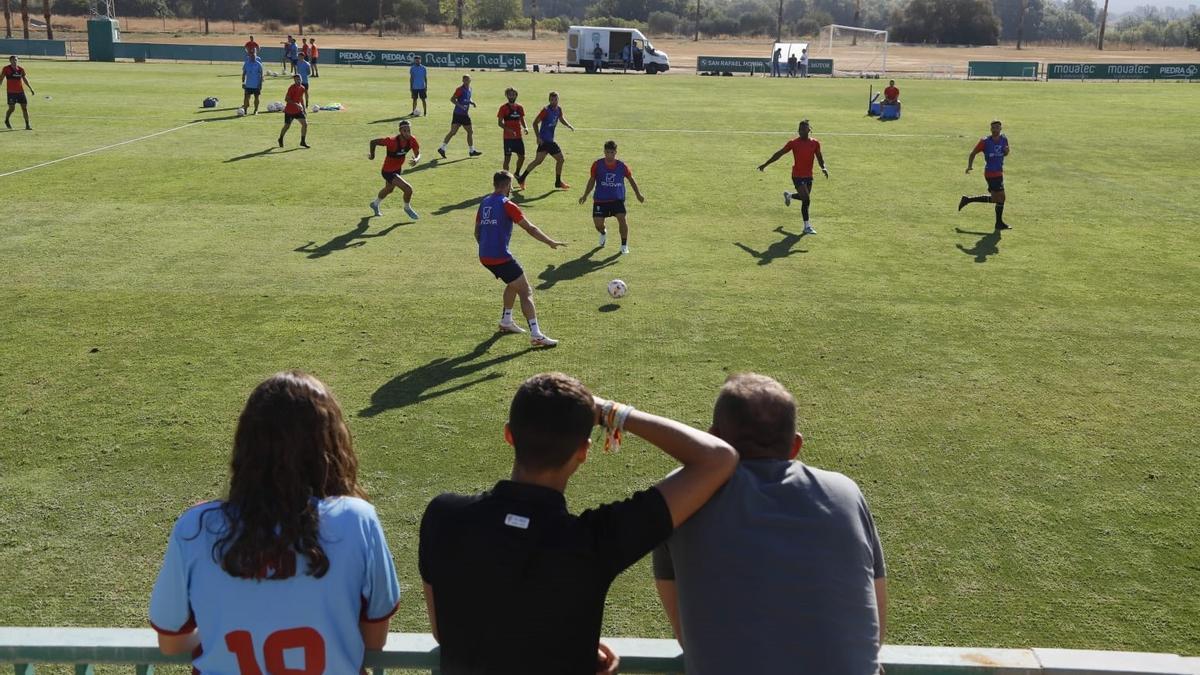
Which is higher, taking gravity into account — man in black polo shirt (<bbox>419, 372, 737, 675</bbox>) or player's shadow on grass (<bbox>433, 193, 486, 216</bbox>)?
man in black polo shirt (<bbox>419, 372, 737, 675</bbox>)

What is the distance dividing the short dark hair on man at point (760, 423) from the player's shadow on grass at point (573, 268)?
37.6 feet

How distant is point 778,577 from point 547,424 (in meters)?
0.86

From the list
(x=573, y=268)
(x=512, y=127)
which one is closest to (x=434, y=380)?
(x=573, y=268)

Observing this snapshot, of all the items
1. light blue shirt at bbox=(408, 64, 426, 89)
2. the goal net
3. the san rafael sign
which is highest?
the goal net

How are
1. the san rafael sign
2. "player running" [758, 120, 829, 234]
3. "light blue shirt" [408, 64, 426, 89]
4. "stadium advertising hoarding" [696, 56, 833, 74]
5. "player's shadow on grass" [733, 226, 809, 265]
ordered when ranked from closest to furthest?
"player's shadow on grass" [733, 226, 809, 265]
"player running" [758, 120, 829, 234]
"light blue shirt" [408, 64, 426, 89]
the san rafael sign
"stadium advertising hoarding" [696, 56, 833, 74]

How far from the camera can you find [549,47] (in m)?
90.0

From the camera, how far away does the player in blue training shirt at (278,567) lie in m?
3.02

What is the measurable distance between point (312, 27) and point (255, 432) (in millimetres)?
103077

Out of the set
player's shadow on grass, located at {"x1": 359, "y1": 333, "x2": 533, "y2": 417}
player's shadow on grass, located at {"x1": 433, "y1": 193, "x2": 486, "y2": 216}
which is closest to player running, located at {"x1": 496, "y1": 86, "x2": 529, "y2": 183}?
player's shadow on grass, located at {"x1": 433, "y1": 193, "x2": 486, "y2": 216}

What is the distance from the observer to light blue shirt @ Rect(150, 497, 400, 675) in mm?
3025

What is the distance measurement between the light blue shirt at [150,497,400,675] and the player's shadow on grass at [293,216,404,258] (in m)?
13.8

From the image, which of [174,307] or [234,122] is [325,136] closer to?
[234,122]

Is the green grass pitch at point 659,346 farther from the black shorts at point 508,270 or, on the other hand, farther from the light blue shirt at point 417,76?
the light blue shirt at point 417,76

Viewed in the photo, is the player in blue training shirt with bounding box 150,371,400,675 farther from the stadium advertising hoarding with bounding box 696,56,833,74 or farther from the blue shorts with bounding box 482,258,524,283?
the stadium advertising hoarding with bounding box 696,56,833,74
